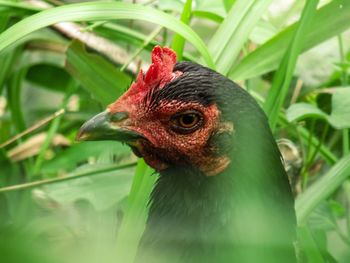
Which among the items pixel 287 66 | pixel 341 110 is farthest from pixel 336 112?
pixel 287 66

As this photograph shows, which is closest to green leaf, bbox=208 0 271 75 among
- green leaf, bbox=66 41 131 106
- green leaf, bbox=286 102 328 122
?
green leaf, bbox=286 102 328 122

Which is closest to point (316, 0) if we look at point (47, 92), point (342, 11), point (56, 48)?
point (342, 11)

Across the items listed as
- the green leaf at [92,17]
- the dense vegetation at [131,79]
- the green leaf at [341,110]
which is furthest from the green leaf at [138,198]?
the green leaf at [341,110]

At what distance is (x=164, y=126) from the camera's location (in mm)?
1162

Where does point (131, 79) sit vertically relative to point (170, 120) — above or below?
above

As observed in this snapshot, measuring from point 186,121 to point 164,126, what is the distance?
4 cm

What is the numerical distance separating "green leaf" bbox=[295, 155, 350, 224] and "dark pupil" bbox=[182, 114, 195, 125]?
0.32 m

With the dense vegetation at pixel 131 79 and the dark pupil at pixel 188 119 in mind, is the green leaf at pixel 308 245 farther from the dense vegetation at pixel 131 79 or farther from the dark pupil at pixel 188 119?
the dark pupil at pixel 188 119

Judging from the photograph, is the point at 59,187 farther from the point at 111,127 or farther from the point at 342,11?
the point at 342,11

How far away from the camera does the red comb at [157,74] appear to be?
3.82 ft

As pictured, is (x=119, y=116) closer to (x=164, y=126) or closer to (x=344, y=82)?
(x=164, y=126)

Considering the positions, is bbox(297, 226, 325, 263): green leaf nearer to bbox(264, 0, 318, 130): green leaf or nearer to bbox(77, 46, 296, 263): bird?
bbox(77, 46, 296, 263): bird

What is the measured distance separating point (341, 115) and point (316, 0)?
0.21 meters

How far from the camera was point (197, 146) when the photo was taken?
114 cm
